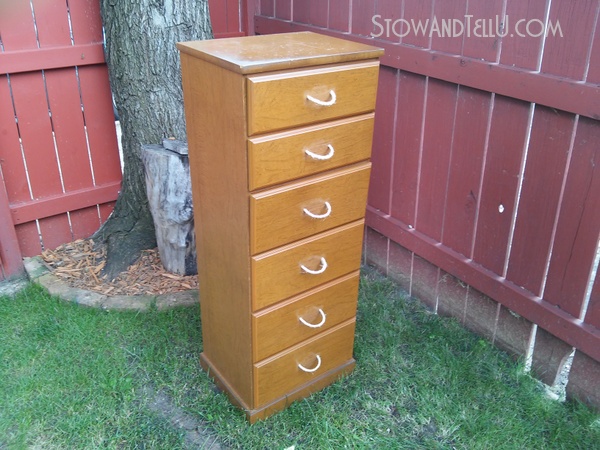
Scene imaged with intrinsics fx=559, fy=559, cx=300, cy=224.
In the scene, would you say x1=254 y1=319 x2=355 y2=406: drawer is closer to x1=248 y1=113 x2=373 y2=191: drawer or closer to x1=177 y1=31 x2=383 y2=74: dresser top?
x1=248 y1=113 x2=373 y2=191: drawer

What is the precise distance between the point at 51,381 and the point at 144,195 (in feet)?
3.59

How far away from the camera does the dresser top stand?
1.57 m

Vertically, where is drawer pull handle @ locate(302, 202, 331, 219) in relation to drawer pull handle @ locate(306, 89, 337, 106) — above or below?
below

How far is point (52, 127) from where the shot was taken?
2.95 meters

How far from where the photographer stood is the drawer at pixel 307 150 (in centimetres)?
166

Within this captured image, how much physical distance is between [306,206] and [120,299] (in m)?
1.30

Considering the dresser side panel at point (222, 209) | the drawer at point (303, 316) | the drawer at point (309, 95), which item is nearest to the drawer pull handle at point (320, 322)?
the drawer at point (303, 316)

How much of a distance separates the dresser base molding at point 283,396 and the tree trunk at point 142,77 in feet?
3.13

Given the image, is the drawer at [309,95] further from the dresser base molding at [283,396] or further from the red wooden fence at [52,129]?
the red wooden fence at [52,129]

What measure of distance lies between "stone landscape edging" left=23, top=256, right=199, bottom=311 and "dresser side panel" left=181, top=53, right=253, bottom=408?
0.48 metres

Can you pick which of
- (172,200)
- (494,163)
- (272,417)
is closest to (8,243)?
(172,200)

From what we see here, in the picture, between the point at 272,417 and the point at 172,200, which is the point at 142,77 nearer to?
the point at 172,200

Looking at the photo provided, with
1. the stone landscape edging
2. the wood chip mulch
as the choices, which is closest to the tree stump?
the wood chip mulch

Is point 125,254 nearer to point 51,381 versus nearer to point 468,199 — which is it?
point 51,381
